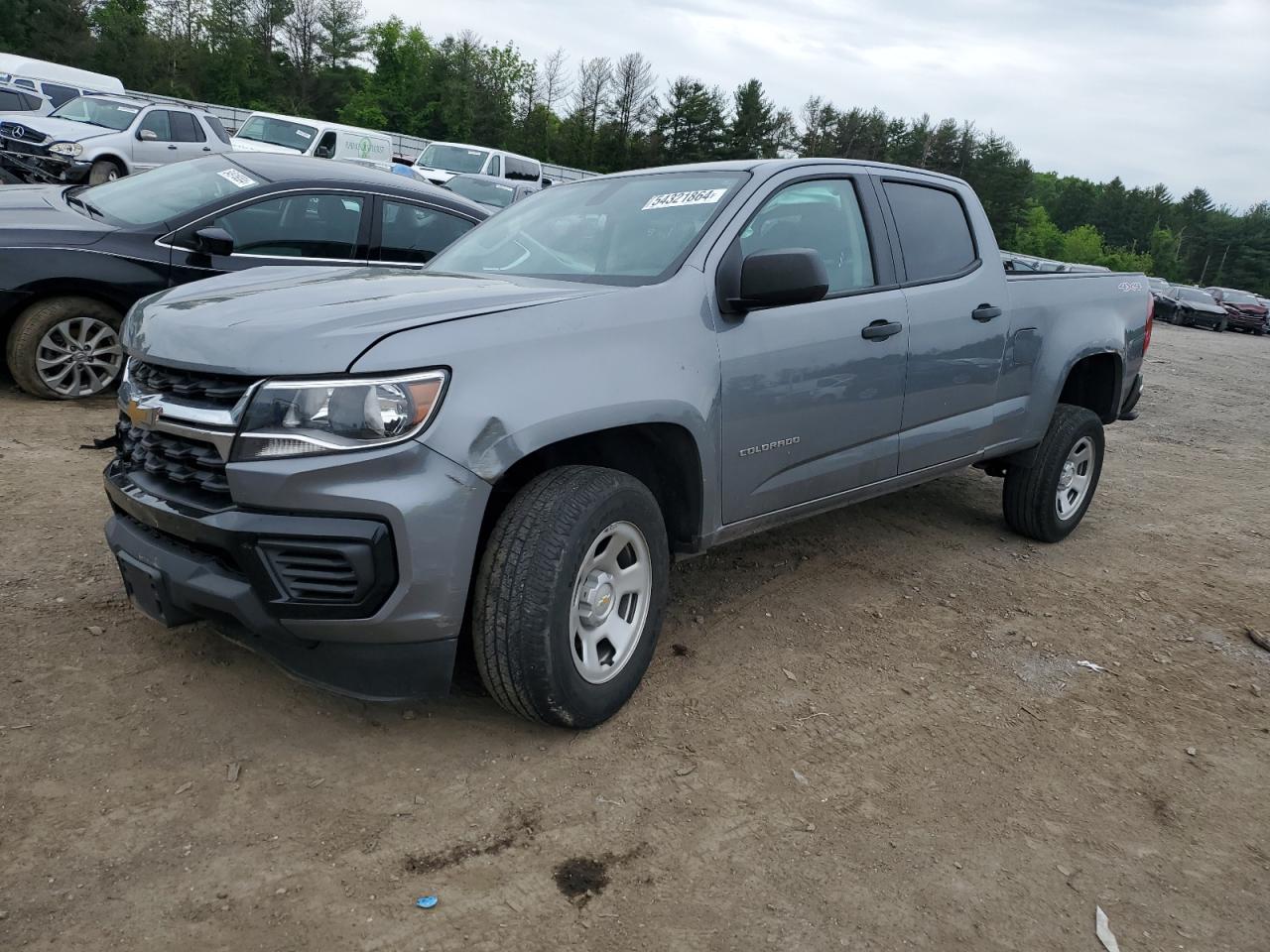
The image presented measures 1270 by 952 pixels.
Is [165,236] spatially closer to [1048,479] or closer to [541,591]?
[541,591]

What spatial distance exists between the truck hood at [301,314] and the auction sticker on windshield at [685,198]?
58cm

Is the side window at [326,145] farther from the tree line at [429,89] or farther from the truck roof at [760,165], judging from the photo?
the tree line at [429,89]

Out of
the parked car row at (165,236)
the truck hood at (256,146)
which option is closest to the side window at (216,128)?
the truck hood at (256,146)

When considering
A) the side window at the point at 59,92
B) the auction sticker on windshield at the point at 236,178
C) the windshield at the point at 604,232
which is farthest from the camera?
the side window at the point at 59,92

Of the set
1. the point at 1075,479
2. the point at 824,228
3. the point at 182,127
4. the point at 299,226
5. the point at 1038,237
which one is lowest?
the point at 1075,479

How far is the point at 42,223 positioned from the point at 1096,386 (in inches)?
246

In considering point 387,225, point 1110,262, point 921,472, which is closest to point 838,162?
point 921,472

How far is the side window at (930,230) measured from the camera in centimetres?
418

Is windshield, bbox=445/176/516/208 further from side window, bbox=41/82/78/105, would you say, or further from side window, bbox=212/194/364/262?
side window, bbox=41/82/78/105

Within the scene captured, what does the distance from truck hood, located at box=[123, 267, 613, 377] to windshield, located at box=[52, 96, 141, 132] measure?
16.9 meters

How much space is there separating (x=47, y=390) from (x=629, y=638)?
451 cm

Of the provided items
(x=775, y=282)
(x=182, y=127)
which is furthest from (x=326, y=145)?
(x=775, y=282)

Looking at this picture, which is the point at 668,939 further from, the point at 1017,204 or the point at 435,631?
the point at 1017,204

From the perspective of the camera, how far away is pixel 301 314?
2652 millimetres
